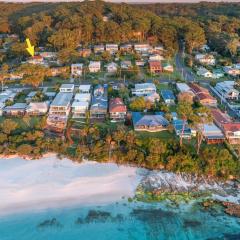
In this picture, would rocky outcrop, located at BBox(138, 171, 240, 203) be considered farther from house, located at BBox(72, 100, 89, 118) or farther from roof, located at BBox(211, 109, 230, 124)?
house, located at BBox(72, 100, 89, 118)

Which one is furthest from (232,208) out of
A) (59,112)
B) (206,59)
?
(206,59)

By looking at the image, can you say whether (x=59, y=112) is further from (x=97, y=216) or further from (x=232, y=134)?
(x=232, y=134)

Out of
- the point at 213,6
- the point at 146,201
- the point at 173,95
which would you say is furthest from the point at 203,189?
the point at 213,6

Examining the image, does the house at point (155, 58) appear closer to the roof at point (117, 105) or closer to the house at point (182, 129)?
the roof at point (117, 105)


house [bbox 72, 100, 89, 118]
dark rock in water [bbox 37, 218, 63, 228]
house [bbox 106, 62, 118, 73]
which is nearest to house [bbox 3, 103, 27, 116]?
house [bbox 72, 100, 89, 118]

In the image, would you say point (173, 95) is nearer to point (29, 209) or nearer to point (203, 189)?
point (203, 189)
